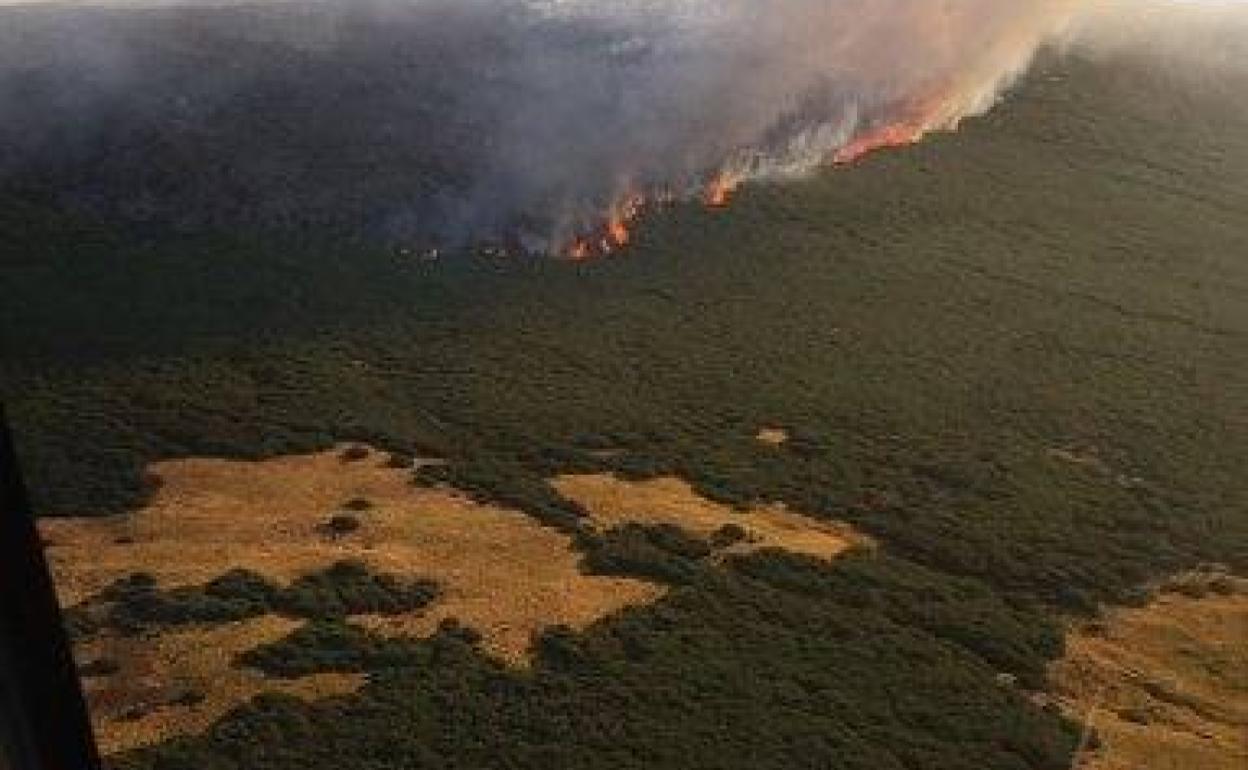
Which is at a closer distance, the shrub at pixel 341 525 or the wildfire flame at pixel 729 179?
the shrub at pixel 341 525

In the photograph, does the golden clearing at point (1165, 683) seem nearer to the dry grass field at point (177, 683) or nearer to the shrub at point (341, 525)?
the dry grass field at point (177, 683)

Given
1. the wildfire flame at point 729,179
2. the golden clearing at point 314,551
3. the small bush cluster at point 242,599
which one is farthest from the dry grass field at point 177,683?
the wildfire flame at point 729,179

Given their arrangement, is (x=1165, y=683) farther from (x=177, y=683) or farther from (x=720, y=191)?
(x=720, y=191)

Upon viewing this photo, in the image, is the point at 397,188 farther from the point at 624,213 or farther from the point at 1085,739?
the point at 1085,739

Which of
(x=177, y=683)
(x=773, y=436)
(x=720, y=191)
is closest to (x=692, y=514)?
(x=773, y=436)

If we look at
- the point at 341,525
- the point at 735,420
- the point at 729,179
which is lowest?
the point at 735,420
